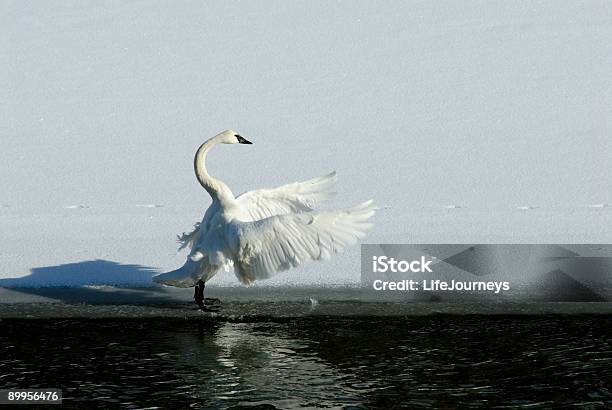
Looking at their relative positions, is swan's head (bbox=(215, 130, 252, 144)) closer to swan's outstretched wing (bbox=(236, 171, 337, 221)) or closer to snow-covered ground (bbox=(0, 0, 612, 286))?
swan's outstretched wing (bbox=(236, 171, 337, 221))

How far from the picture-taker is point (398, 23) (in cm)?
2066

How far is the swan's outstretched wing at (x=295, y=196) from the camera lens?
8.47 meters

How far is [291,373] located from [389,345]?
0.87 m

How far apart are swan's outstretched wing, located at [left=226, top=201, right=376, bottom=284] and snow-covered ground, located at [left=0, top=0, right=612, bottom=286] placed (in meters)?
1.31

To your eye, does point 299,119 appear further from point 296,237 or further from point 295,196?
point 296,237

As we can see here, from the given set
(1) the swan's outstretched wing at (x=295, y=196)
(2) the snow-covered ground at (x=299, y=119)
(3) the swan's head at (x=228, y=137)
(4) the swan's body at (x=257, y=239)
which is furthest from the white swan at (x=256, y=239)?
(2) the snow-covered ground at (x=299, y=119)

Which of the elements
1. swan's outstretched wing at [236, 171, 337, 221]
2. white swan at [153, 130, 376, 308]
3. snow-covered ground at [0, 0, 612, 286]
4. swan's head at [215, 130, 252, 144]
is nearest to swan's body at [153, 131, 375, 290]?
white swan at [153, 130, 376, 308]

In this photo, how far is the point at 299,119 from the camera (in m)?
16.0

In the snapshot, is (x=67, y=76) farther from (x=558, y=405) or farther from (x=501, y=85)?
(x=558, y=405)

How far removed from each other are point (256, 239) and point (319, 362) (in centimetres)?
138

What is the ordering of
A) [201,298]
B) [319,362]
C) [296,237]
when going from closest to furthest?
[319,362] < [296,237] < [201,298]

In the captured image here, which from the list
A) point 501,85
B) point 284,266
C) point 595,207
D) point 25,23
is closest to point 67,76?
point 25,23

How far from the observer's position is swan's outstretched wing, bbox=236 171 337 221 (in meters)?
A: 8.47

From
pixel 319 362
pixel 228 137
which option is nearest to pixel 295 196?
pixel 228 137
